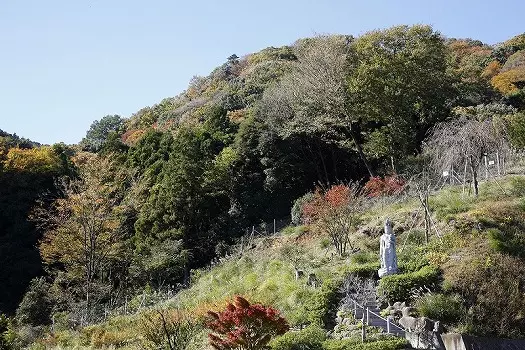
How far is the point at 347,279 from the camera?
1490 centimetres

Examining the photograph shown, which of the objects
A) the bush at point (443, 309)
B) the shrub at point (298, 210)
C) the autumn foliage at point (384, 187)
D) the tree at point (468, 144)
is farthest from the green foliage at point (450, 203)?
the shrub at point (298, 210)

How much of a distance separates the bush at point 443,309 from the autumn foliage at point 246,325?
3507 millimetres

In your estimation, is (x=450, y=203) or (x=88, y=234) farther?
(x=88, y=234)

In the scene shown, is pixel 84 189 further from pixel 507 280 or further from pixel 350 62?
pixel 507 280

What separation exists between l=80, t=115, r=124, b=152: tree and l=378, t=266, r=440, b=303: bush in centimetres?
3691

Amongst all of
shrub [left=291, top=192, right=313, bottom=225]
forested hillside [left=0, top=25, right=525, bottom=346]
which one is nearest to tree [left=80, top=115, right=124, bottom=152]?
forested hillside [left=0, top=25, right=525, bottom=346]

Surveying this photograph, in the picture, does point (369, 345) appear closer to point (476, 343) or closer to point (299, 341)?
point (299, 341)

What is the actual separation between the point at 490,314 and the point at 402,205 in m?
8.41

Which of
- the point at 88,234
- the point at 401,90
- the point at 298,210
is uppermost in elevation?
the point at 401,90

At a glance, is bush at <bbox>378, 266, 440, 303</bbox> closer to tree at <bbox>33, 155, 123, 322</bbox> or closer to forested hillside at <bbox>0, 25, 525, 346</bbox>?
forested hillside at <bbox>0, 25, 525, 346</bbox>

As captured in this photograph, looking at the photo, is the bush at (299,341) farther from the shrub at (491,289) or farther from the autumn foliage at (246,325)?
the shrub at (491,289)

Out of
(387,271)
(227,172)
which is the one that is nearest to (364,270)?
(387,271)

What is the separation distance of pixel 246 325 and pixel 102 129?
42466mm

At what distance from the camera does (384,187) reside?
23.6 meters
